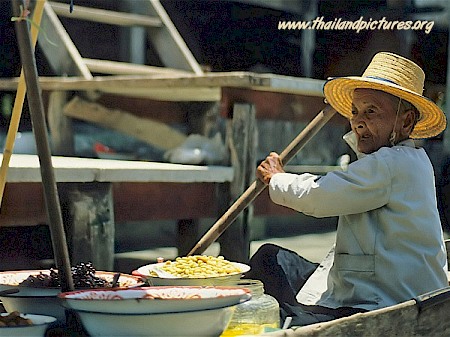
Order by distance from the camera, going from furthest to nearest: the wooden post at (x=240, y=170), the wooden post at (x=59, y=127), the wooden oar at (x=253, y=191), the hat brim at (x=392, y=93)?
the wooden post at (x=59, y=127)
the wooden post at (x=240, y=170)
the wooden oar at (x=253, y=191)
the hat brim at (x=392, y=93)

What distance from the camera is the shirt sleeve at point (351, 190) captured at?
2510 mm

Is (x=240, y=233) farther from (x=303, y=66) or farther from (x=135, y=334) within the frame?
(x=303, y=66)

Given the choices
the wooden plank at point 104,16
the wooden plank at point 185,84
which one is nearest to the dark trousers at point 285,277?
the wooden plank at point 185,84

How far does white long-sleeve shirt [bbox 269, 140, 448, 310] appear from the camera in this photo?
253 cm

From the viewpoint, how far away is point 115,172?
13.6 feet

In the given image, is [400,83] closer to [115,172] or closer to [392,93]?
[392,93]

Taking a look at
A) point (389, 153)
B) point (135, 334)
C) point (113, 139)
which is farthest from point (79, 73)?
point (135, 334)

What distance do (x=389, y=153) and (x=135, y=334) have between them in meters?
1.14

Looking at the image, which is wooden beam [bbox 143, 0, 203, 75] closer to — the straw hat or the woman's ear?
the straw hat

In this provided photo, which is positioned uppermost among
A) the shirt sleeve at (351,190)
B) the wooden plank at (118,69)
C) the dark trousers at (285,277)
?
the wooden plank at (118,69)

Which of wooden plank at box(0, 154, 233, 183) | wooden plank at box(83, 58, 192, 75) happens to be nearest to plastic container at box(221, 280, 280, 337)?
wooden plank at box(0, 154, 233, 183)

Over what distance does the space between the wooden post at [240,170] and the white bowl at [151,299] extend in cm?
274

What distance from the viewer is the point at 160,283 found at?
91.9 inches

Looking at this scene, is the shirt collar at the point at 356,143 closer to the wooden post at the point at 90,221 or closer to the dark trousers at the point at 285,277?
the dark trousers at the point at 285,277
